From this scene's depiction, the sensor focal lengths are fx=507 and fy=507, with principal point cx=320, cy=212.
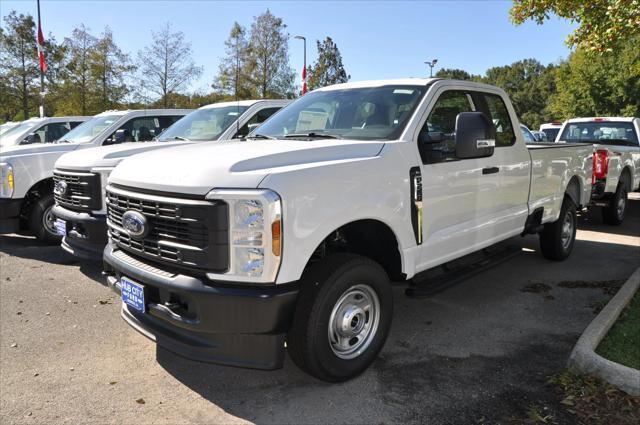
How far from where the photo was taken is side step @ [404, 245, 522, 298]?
391 cm

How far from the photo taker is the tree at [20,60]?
92.0 ft

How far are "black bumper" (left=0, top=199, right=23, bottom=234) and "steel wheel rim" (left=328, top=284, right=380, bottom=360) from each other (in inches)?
226

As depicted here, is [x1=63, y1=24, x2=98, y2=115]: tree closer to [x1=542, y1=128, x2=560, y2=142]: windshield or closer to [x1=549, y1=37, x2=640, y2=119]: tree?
[x1=542, y1=128, x2=560, y2=142]: windshield

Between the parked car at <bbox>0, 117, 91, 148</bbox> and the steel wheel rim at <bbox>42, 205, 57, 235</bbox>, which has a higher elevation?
the parked car at <bbox>0, 117, 91, 148</bbox>

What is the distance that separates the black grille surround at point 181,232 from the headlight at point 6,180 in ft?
15.0

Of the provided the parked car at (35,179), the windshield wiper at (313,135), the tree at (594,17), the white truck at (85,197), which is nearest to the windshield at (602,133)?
the tree at (594,17)

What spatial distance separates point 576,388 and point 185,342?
2.48 m

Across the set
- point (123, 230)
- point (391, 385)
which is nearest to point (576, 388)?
point (391, 385)

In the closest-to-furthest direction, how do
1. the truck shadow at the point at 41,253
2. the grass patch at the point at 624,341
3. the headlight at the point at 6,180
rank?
the grass patch at the point at 624,341 → the truck shadow at the point at 41,253 → the headlight at the point at 6,180

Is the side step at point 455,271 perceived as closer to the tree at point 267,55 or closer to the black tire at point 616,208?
the black tire at point 616,208

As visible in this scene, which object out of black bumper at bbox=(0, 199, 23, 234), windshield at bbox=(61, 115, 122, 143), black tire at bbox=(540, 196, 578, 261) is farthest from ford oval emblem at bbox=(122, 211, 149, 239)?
windshield at bbox=(61, 115, 122, 143)

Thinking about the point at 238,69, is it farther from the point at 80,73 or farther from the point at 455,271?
the point at 455,271

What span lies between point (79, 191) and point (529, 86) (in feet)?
303

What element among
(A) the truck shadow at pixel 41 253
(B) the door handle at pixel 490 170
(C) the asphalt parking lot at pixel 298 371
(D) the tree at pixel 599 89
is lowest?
(C) the asphalt parking lot at pixel 298 371
